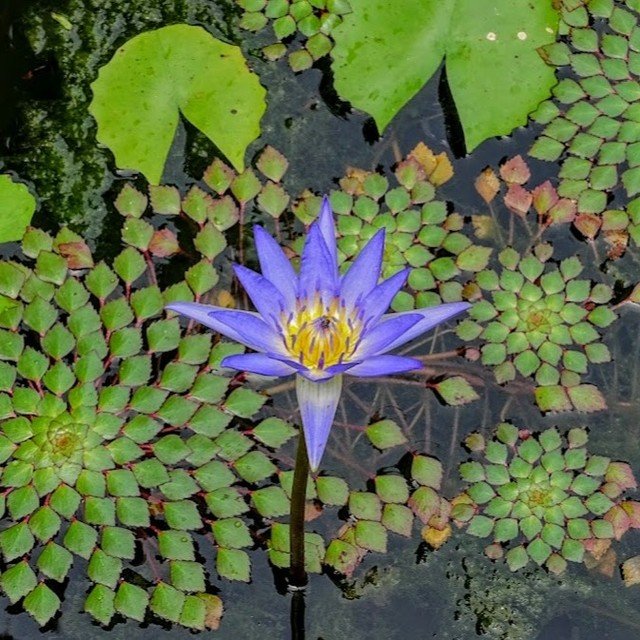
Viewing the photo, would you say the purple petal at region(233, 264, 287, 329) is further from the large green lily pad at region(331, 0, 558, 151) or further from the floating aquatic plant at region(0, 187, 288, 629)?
the large green lily pad at region(331, 0, 558, 151)

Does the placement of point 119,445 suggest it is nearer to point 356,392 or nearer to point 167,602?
point 167,602

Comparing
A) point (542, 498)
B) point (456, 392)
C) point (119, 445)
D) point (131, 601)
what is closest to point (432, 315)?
point (456, 392)

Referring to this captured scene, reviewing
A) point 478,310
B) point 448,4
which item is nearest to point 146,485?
point 478,310

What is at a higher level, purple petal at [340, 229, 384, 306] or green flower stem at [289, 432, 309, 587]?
purple petal at [340, 229, 384, 306]

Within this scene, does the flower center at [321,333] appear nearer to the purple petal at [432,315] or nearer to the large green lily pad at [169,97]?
the purple petal at [432,315]

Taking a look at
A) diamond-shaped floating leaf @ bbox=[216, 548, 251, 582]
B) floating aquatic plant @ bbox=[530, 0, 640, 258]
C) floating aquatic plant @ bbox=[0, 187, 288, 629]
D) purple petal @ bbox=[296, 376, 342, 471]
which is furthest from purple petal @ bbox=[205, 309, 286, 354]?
floating aquatic plant @ bbox=[530, 0, 640, 258]

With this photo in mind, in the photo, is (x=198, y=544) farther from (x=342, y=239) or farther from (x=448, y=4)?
(x=448, y=4)
